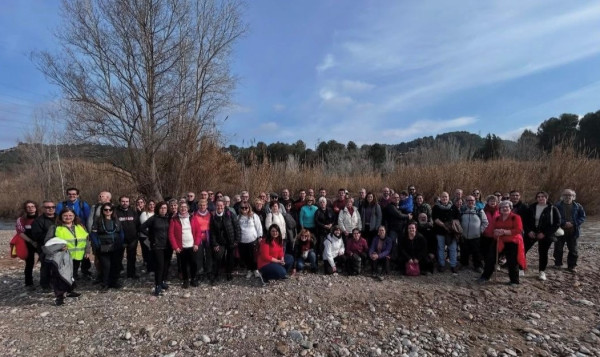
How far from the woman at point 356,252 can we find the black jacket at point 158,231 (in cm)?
352

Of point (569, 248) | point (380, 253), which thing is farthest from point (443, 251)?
point (569, 248)

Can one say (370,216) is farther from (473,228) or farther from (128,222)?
(128,222)

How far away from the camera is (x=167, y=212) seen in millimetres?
6348

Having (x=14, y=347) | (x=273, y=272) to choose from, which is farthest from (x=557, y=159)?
(x=14, y=347)

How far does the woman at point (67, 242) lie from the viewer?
5.61 meters

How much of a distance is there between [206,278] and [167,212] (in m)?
1.52

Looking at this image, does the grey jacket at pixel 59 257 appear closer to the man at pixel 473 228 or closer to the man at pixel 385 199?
the man at pixel 385 199

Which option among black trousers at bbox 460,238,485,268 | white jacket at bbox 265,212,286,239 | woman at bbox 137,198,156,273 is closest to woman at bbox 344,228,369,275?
white jacket at bbox 265,212,286,239

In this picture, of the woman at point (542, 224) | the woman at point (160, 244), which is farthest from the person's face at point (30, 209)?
the woman at point (542, 224)

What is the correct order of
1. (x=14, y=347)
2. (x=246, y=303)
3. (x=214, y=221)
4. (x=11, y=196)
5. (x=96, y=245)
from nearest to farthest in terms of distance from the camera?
1. (x=14, y=347)
2. (x=246, y=303)
3. (x=96, y=245)
4. (x=214, y=221)
5. (x=11, y=196)

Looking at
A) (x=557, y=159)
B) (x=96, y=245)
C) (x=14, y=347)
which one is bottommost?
(x=14, y=347)

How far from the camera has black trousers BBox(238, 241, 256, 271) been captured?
6844 mm

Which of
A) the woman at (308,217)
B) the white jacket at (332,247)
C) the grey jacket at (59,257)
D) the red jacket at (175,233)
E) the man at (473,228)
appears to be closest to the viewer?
the grey jacket at (59,257)

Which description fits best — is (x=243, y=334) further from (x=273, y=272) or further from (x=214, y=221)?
(x=214, y=221)
